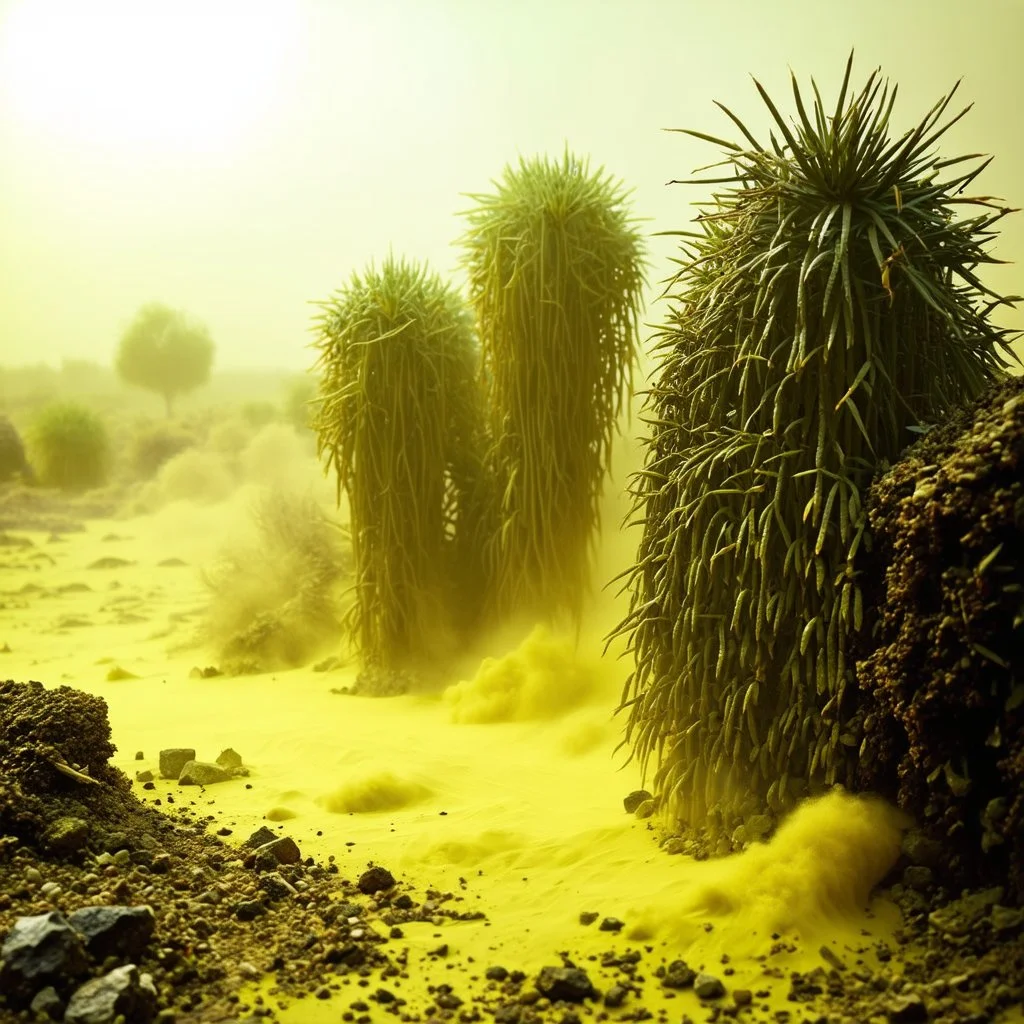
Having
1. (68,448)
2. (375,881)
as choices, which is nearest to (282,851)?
(375,881)

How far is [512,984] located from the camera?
2447 millimetres

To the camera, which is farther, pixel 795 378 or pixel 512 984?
pixel 795 378

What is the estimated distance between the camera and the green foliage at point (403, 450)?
5676mm

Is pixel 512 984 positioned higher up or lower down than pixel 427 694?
lower down

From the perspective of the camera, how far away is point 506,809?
3.79 metres

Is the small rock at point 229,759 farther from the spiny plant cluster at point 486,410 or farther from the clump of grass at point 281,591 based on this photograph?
the clump of grass at point 281,591

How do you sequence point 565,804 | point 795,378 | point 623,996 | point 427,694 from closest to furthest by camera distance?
point 623,996
point 795,378
point 565,804
point 427,694

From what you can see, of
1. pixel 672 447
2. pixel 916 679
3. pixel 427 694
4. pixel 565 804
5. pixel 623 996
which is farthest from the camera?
pixel 427 694

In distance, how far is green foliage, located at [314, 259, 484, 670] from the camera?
18.6ft

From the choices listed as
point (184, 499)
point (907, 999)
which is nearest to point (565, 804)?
point (907, 999)

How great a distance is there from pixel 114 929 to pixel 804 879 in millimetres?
1576

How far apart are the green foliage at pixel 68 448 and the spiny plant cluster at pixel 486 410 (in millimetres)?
7464

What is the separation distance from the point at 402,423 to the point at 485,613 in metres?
1.11

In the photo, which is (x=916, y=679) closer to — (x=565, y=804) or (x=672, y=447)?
(x=672, y=447)
